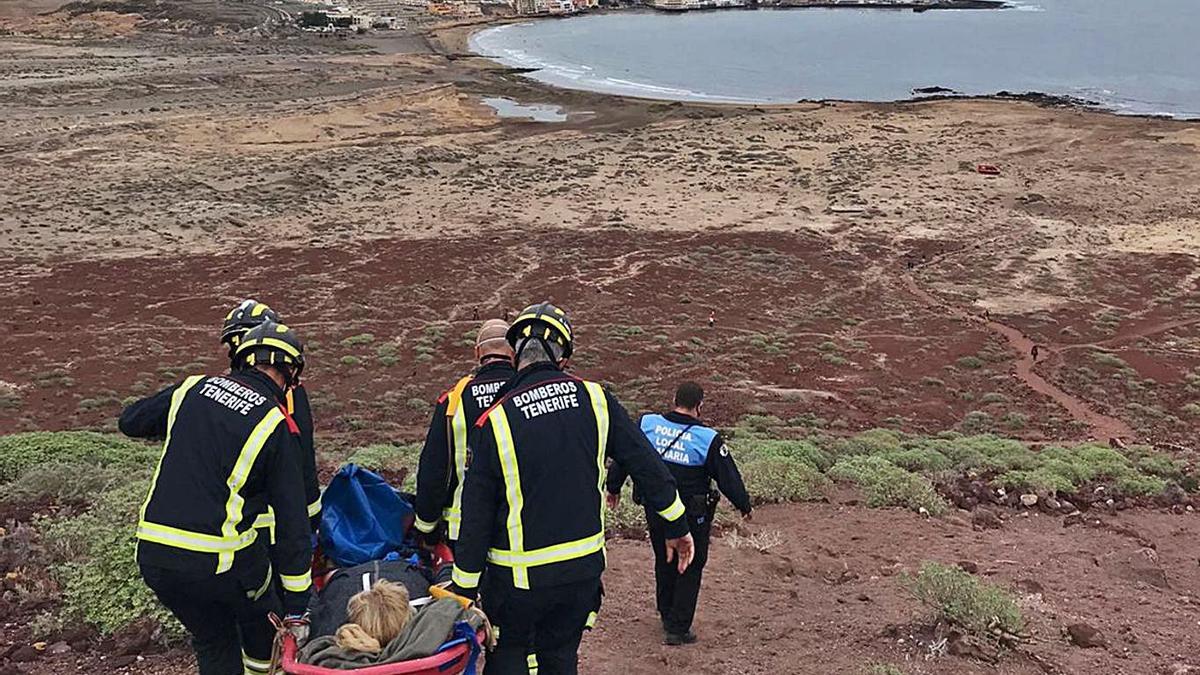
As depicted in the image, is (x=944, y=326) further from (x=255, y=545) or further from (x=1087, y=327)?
(x=255, y=545)

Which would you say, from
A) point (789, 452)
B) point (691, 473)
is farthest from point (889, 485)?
point (691, 473)

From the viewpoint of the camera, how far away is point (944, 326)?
22094mm

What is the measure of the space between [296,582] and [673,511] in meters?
1.82

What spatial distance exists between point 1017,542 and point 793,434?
664 centimetres

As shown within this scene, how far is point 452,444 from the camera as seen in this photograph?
4480 millimetres

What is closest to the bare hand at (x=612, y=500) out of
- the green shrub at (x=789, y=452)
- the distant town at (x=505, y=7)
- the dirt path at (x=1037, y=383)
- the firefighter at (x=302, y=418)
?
the firefighter at (x=302, y=418)

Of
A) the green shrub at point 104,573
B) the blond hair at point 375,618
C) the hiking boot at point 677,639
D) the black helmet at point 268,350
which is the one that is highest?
the black helmet at point 268,350

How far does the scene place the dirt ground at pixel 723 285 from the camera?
7672 mm

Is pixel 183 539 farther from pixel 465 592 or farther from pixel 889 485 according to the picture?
pixel 889 485

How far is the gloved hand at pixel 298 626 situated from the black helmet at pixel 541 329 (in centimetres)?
150

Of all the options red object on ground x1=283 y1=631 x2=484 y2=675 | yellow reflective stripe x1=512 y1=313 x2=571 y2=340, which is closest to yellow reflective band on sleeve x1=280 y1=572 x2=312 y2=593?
red object on ground x1=283 y1=631 x2=484 y2=675

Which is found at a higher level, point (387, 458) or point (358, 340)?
point (387, 458)

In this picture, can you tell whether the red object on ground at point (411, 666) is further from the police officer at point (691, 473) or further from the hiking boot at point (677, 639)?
the hiking boot at point (677, 639)

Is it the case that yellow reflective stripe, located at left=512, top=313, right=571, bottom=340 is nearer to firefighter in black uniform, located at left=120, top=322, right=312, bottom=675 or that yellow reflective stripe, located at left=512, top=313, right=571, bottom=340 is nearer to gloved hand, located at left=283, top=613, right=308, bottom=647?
firefighter in black uniform, located at left=120, top=322, right=312, bottom=675
